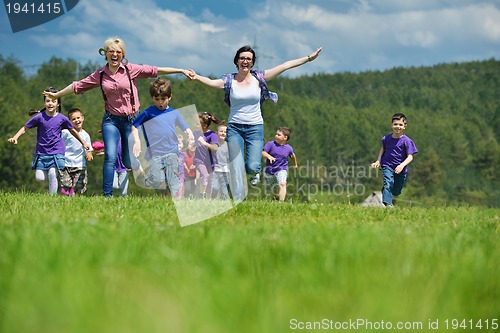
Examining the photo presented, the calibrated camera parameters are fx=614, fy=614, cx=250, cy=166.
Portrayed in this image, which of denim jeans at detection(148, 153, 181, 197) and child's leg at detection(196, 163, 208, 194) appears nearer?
denim jeans at detection(148, 153, 181, 197)

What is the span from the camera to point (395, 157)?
1396cm

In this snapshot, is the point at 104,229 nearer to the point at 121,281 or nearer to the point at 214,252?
the point at 214,252

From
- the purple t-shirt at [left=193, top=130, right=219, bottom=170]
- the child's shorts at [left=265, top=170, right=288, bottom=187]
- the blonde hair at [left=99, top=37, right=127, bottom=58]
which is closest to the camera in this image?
the blonde hair at [left=99, top=37, right=127, bottom=58]

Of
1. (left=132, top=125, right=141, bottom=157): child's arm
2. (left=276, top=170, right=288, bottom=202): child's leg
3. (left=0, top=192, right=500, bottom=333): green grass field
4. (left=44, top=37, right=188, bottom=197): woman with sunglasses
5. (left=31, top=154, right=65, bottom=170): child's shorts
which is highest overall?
(left=44, top=37, right=188, bottom=197): woman with sunglasses

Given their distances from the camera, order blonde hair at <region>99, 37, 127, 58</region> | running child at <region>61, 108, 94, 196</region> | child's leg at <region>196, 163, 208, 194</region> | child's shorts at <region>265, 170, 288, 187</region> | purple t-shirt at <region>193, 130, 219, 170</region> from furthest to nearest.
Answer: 1. child's leg at <region>196, 163, 208, 194</region>
2. child's shorts at <region>265, 170, 288, 187</region>
3. purple t-shirt at <region>193, 130, 219, 170</region>
4. running child at <region>61, 108, 94, 196</region>
5. blonde hair at <region>99, 37, 127, 58</region>

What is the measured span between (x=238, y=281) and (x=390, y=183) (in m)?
11.3

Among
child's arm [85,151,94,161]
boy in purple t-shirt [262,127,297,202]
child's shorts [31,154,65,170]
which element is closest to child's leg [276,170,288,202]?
boy in purple t-shirt [262,127,297,202]

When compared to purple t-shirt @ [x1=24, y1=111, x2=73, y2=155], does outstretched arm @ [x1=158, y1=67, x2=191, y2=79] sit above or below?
above

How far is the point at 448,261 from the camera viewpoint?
149 inches

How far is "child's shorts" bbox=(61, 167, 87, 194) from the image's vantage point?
14203 mm

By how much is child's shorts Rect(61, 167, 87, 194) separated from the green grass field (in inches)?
→ 381

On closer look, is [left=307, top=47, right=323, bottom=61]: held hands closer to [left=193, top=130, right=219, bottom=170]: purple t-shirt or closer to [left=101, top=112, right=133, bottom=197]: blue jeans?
[left=101, top=112, right=133, bottom=197]: blue jeans

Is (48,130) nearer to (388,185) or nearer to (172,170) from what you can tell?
(172,170)

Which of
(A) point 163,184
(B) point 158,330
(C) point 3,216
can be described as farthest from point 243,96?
(B) point 158,330
